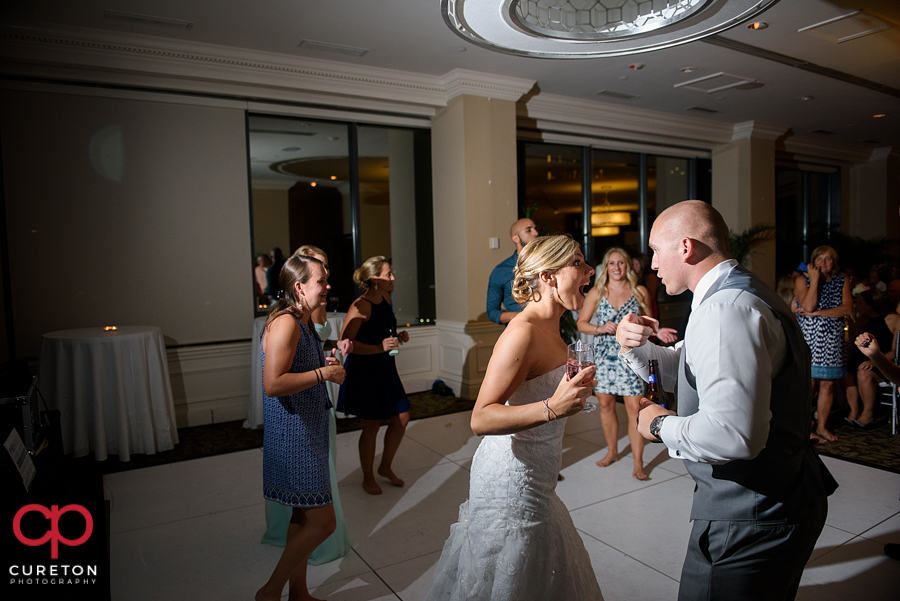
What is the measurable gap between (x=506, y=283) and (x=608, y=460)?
1.57 metres

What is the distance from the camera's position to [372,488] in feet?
12.3

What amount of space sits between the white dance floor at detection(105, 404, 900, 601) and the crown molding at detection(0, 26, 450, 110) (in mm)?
3508

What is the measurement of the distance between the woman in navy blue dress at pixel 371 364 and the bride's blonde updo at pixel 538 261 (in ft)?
5.88

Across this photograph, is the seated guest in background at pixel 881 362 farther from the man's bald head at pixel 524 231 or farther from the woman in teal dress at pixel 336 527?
the woman in teal dress at pixel 336 527

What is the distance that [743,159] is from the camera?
9227mm

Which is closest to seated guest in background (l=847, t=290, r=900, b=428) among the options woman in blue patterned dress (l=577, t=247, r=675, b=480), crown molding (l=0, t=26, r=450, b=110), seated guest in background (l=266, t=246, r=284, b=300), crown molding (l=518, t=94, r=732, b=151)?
woman in blue patterned dress (l=577, t=247, r=675, b=480)

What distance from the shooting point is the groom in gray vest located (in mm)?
1342

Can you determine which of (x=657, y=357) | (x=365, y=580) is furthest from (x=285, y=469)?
(x=657, y=357)

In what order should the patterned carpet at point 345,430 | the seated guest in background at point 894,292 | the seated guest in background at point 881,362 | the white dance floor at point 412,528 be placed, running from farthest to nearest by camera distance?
the seated guest in background at point 894,292 → the patterned carpet at point 345,430 → the white dance floor at point 412,528 → the seated guest in background at point 881,362

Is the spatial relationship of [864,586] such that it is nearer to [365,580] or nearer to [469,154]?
[365,580]

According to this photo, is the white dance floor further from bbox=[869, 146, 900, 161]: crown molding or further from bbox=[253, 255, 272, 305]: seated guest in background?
bbox=[869, 146, 900, 161]: crown molding

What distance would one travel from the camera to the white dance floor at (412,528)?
268cm

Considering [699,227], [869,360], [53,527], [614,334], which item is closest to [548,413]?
[699,227]

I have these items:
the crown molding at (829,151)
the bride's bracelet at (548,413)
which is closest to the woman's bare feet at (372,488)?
the bride's bracelet at (548,413)
